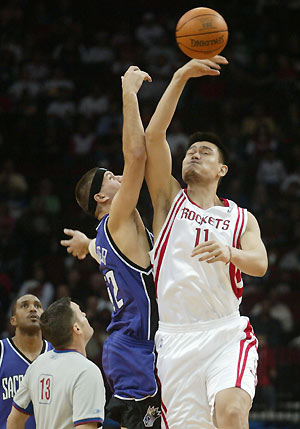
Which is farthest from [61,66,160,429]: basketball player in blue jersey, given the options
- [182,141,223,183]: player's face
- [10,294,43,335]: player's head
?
[10,294,43,335]: player's head

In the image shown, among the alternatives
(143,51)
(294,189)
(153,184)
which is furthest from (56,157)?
(153,184)

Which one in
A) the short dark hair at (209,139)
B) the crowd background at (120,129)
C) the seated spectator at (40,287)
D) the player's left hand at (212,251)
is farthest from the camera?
the seated spectator at (40,287)

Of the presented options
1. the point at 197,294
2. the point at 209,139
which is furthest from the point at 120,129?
the point at 197,294

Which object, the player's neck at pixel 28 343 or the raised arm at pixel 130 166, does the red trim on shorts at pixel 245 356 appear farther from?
the player's neck at pixel 28 343

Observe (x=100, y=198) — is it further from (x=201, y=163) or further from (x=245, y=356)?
(x=245, y=356)

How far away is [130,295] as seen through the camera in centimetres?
504

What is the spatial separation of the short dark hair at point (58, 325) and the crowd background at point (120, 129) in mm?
5732

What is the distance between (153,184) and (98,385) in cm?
145

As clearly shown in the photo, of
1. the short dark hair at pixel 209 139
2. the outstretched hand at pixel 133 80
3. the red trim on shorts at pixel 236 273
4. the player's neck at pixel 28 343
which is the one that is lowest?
the player's neck at pixel 28 343

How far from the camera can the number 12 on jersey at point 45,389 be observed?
190 inches

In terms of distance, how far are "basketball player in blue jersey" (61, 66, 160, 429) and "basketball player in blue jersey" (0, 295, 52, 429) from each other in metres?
1.24

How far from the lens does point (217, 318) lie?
194 inches

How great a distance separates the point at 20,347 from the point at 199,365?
1.99 meters

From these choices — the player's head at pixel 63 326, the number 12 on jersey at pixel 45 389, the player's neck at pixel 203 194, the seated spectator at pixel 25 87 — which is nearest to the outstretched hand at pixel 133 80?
the player's neck at pixel 203 194
